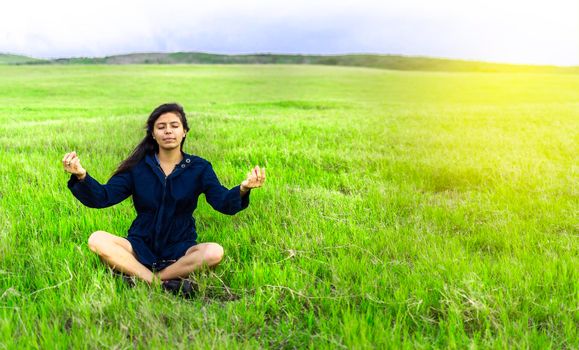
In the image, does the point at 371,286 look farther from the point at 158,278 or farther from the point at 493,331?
the point at 158,278

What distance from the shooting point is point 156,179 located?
4836mm

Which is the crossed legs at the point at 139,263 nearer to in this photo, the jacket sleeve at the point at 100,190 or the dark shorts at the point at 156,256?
the dark shorts at the point at 156,256

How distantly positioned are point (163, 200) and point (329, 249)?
1.63 meters

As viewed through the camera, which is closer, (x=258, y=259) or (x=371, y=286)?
(x=371, y=286)

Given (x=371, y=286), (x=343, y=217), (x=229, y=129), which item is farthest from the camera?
(x=229, y=129)

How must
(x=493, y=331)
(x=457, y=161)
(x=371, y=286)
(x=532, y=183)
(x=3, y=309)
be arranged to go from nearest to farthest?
(x=493, y=331)
(x=3, y=309)
(x=371, y=286)
(x=532, y=183)
(x=457, y=161)

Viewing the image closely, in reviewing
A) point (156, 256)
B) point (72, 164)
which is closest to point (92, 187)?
point (72, 164)

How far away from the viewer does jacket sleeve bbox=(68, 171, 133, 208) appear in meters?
4.45

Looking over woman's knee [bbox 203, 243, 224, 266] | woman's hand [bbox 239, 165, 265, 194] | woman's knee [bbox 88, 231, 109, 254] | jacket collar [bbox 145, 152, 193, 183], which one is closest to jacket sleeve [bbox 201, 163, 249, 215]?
jacket collar [bbox 145, 152, 193, 183]

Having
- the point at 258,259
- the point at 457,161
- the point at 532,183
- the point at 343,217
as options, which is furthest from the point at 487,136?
the point at 258,259

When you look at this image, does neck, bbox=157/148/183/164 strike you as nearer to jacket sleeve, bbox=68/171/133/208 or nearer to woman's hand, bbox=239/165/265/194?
jacket sleeve, bbox=68/171/133/208

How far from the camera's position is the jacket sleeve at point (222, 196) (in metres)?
4.66

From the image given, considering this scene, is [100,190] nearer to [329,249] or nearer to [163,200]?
[163,200]

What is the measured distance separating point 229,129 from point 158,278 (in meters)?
7.70
